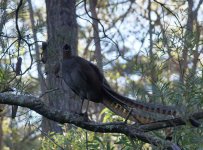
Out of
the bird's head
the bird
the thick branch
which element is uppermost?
the bird's head

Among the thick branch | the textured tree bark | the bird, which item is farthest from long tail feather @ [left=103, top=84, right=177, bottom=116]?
the textured tree bark

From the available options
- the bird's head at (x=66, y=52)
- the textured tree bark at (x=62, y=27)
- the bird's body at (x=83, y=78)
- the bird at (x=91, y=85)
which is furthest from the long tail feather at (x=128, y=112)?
the textured tree bark at (x=62, y=27)

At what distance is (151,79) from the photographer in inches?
191

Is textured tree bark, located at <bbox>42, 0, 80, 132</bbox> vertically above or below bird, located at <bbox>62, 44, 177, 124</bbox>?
above

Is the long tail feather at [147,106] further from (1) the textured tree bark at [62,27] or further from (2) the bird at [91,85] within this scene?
(1) the textured tree bark at [62,27]

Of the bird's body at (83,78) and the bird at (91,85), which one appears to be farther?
the bird's body at (83,78)

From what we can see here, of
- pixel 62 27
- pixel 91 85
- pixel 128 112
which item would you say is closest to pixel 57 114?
pixel 91 85

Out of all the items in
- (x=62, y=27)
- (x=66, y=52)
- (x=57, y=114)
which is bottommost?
(x=57, y=114)

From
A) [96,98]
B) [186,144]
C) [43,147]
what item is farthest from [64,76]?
[43,147]

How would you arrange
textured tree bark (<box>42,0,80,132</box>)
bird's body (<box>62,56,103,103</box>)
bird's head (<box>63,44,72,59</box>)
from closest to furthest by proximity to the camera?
bird's body (<box>62,56,103,103</box>)
bird's head (<box>63,44,72,59</box>)
textured tree bark (<box>42,0,80,132</box>)

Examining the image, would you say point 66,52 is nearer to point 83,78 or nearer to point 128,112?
point 83,78

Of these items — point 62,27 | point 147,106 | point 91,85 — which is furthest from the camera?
point 62,27

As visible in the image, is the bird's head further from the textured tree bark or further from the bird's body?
the textured tree bark

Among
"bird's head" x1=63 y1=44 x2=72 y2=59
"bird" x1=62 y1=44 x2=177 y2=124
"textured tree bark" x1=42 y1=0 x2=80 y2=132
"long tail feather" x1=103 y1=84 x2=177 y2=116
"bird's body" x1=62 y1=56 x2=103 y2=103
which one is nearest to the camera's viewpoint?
"long tail feather" x1=103 y1=84 x2=177 y2=116
